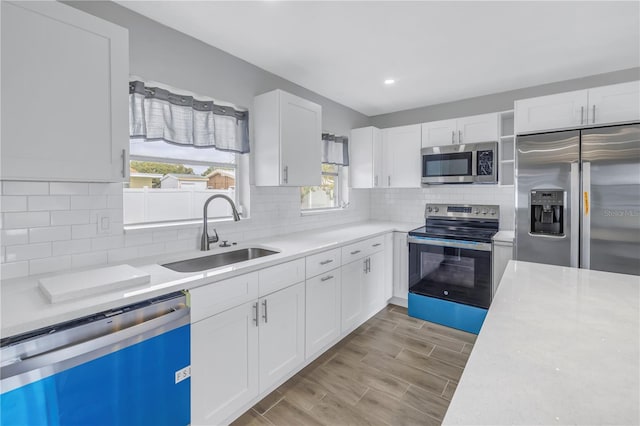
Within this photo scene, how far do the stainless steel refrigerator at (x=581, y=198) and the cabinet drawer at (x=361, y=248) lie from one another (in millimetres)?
1264

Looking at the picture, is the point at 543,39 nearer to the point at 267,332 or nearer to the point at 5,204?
the point at 267,332

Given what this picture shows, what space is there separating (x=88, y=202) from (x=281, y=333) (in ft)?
4.64

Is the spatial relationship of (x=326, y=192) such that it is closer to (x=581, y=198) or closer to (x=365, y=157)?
(x=365, y=157)

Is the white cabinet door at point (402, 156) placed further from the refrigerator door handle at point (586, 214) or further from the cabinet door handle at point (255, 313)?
the cabinet door handle at point (255, 313)

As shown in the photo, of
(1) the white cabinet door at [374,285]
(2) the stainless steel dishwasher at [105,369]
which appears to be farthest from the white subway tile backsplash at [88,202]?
(1) the white cabinet door at [374,285]

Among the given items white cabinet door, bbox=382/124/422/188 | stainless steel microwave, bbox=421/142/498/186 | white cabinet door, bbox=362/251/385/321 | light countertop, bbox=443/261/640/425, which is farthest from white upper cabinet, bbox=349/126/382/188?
light countertop, bbox=443/261/640/425

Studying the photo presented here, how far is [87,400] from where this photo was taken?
120 centimetres

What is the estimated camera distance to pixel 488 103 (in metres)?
3.52

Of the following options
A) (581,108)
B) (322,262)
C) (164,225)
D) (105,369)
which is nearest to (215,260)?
(164,225)

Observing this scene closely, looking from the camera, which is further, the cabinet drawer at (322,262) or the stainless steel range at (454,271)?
the stainless steel range at (454,271)

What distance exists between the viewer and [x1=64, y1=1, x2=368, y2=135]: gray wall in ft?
6.25

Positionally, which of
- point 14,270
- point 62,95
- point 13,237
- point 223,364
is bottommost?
point 223,364

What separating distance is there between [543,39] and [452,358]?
101 inches

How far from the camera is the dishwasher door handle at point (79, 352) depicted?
1044 millimetres
